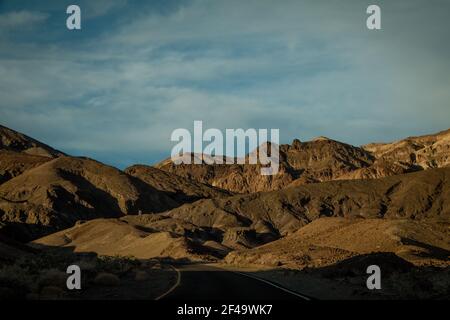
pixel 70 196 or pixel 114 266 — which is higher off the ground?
pixel 70 196

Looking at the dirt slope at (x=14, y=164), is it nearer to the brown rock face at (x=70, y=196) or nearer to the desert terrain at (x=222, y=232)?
the desert terrain at (x=222, y=232)

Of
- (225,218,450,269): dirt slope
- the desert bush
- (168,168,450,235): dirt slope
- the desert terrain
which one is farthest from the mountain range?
the desert bush

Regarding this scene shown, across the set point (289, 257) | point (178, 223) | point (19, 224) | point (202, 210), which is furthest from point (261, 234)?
point (289, 257)

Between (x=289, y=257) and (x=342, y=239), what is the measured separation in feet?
42.1

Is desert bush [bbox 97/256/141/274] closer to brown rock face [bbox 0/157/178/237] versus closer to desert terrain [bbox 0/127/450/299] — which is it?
desert terrain [bbox 0/127/450/299]

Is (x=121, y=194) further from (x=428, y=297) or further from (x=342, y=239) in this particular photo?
(x=428, y=297)

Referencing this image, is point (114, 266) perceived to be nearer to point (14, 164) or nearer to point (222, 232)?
point (222, 232)

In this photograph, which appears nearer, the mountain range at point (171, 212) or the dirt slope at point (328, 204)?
the mountain range at point (171, 212)

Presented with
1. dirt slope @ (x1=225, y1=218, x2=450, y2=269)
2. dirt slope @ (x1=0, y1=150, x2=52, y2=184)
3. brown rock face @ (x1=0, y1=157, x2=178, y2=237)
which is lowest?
dirt slope @ (x1=225, y1=218, x2=450, y2=269)

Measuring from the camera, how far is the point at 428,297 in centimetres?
1873

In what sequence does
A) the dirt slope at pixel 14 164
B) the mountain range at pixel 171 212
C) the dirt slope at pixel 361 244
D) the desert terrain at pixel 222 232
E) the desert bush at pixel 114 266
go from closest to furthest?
the desert terrain at pixel 222 232
the desert bush at pixel 114 266
the dirt slope at pixel 361 244
the mountain range at pixel 171 212
the dirt slope at pixel 14 164

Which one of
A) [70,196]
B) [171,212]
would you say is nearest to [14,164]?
[70,196]

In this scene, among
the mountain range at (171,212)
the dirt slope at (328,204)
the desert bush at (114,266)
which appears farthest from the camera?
the dirt slope at (328,204)

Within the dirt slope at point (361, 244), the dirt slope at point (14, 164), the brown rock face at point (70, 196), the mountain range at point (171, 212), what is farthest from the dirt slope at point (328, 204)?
the dirt slope at point (361, 244)
